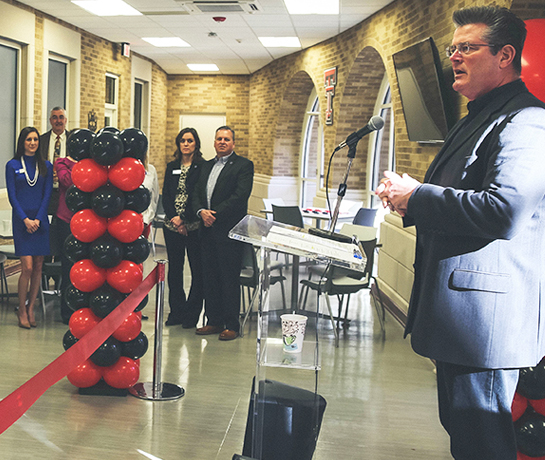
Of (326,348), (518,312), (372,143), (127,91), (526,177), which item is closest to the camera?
(526,177)

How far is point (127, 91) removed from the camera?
11.5m

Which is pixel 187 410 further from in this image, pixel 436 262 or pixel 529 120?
pixel 529 120

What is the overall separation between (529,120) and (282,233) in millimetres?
821

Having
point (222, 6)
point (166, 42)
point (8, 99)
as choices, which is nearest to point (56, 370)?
point (222, 6)

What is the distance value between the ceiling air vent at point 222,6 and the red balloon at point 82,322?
494 centimetres

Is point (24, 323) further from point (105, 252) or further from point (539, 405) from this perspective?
point (539, 405)

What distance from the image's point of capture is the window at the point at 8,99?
7383 millimetres

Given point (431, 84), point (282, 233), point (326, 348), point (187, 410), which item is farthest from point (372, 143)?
point (282, 233)

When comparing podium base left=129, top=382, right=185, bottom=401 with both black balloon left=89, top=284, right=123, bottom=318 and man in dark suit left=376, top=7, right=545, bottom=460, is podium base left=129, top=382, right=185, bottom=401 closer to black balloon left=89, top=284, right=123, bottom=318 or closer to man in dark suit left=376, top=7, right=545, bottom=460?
black balloon left=89, top=284, right=123, bottom=318

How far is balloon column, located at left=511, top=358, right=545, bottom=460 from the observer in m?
2.27

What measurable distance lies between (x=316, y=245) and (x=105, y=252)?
188cm

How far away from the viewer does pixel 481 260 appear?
1.64 meters

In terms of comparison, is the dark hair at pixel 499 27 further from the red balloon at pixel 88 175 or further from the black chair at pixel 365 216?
the black chair at pixel 365 216

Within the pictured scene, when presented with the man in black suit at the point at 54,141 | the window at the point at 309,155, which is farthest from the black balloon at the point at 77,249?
the window at the point at 309,155
